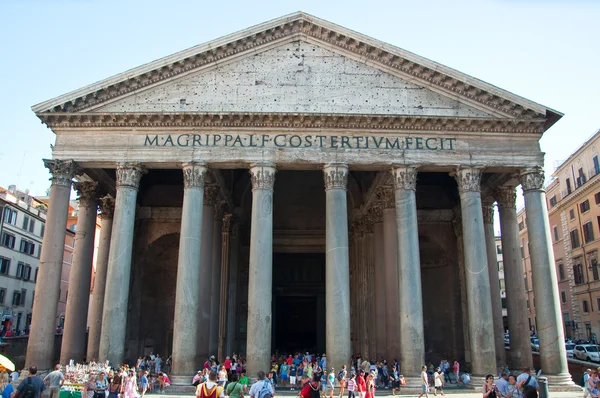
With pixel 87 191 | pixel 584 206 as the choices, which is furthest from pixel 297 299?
pixel 584 206

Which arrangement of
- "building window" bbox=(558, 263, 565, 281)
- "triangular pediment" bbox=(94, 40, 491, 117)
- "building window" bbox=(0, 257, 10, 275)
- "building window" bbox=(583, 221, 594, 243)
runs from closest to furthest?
"triangular pediment" bbox=(94, 40, 491, 117)
"building window" bbox=(583, 221, 594, 243)
"building window" bbox=(0, 257, 10, 275)
"building window" bbox=(558, 263, 565, 281)

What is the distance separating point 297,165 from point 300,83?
117 inches

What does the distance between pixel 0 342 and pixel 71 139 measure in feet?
36.4

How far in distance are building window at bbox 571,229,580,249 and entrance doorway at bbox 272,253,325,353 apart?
18444 mm

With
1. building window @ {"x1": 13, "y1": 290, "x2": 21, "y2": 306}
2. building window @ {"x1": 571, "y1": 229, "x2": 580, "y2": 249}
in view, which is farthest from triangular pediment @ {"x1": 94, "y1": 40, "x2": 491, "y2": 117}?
building window @ {"x1": 13, "y1": 290, "x2": 21, "y2": 306}

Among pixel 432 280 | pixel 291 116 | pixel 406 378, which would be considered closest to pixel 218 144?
pixel 291 116

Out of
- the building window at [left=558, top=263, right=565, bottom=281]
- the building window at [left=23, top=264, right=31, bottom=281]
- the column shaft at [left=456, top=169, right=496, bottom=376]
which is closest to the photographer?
the column shaft at [left=456, top=169, right=496, bottom=376]

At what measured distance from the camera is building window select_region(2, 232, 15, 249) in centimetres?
3216

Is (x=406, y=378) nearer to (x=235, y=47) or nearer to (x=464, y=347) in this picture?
(x=464, y=347)

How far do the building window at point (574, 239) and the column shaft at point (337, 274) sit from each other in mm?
23583

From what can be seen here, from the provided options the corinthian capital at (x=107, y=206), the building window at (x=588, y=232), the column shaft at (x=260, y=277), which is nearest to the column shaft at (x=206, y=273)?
the column shaft at (x=260, y=277)

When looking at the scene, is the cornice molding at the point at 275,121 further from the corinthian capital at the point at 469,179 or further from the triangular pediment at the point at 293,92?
the corinthian capital at the point at 469,179

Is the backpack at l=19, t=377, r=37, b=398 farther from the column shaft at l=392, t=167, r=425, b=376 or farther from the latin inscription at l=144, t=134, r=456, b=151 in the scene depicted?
the column shaft at l=392, t=167, r=425, b=376

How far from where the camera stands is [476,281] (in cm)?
→ 1652
